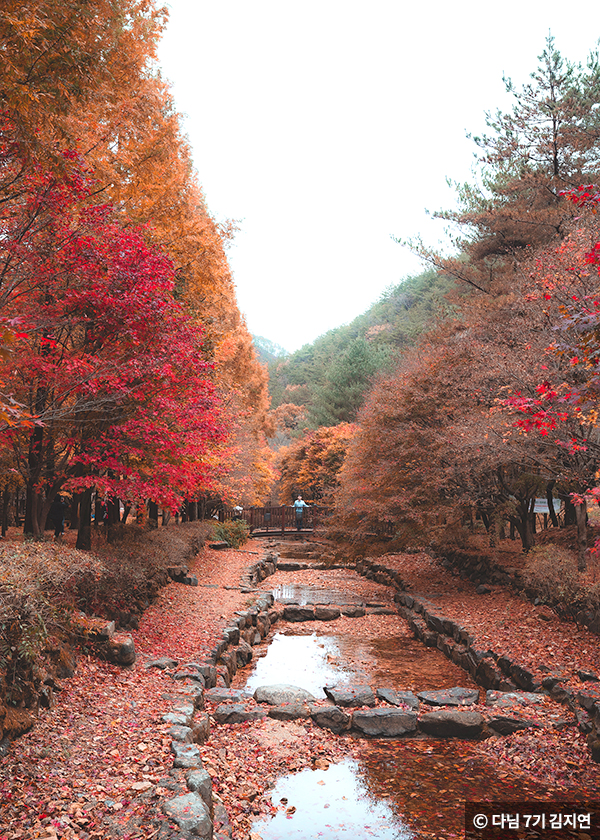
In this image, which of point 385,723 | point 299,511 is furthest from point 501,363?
point 299,511

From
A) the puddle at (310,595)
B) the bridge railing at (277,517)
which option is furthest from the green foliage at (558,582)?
the bridge railing at (277,517)

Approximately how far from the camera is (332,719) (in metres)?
6.15

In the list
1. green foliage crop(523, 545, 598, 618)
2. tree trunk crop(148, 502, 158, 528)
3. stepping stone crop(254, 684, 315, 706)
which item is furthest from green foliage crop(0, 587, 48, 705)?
tree trunk crop(148, 502, 158, 528)

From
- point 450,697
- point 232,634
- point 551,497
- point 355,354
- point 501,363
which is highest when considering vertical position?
point 355,354

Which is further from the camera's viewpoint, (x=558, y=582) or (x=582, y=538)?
(x=582, y=538)

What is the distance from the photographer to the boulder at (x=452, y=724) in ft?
19.1

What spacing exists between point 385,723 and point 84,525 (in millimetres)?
5749

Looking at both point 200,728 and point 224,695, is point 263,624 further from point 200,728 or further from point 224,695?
point 200,728

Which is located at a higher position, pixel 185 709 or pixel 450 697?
pixel 185 709

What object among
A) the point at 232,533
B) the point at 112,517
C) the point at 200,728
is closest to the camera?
the point at 200,728

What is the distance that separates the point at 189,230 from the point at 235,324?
440 inches

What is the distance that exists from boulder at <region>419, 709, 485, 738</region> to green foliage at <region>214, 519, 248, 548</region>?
14406 mm

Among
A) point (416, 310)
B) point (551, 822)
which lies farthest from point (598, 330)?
point (416, 310)

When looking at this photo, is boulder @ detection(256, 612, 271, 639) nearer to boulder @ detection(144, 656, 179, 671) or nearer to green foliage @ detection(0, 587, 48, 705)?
boulder @ detection(144, 656, 179, 671)
